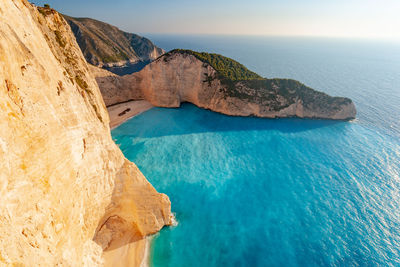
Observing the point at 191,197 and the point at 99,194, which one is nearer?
the point at 99,194

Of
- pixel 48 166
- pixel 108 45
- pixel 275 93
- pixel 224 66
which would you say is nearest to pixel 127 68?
pixel 108 45

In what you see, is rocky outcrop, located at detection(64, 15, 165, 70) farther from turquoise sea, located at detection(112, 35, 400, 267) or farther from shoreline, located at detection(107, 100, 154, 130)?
turquoise sea, located at detection(112, 35, 400, 267)

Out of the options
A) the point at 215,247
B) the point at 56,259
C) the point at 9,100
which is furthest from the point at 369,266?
the point at 9,100

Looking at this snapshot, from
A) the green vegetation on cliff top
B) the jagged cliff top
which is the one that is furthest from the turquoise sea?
the green vegetation on cliff top

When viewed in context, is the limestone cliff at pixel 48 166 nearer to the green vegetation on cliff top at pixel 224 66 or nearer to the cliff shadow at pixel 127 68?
the green vegetation on cliff top at pixel 224 66

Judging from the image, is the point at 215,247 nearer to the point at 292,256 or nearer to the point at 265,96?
the point at 292,256
